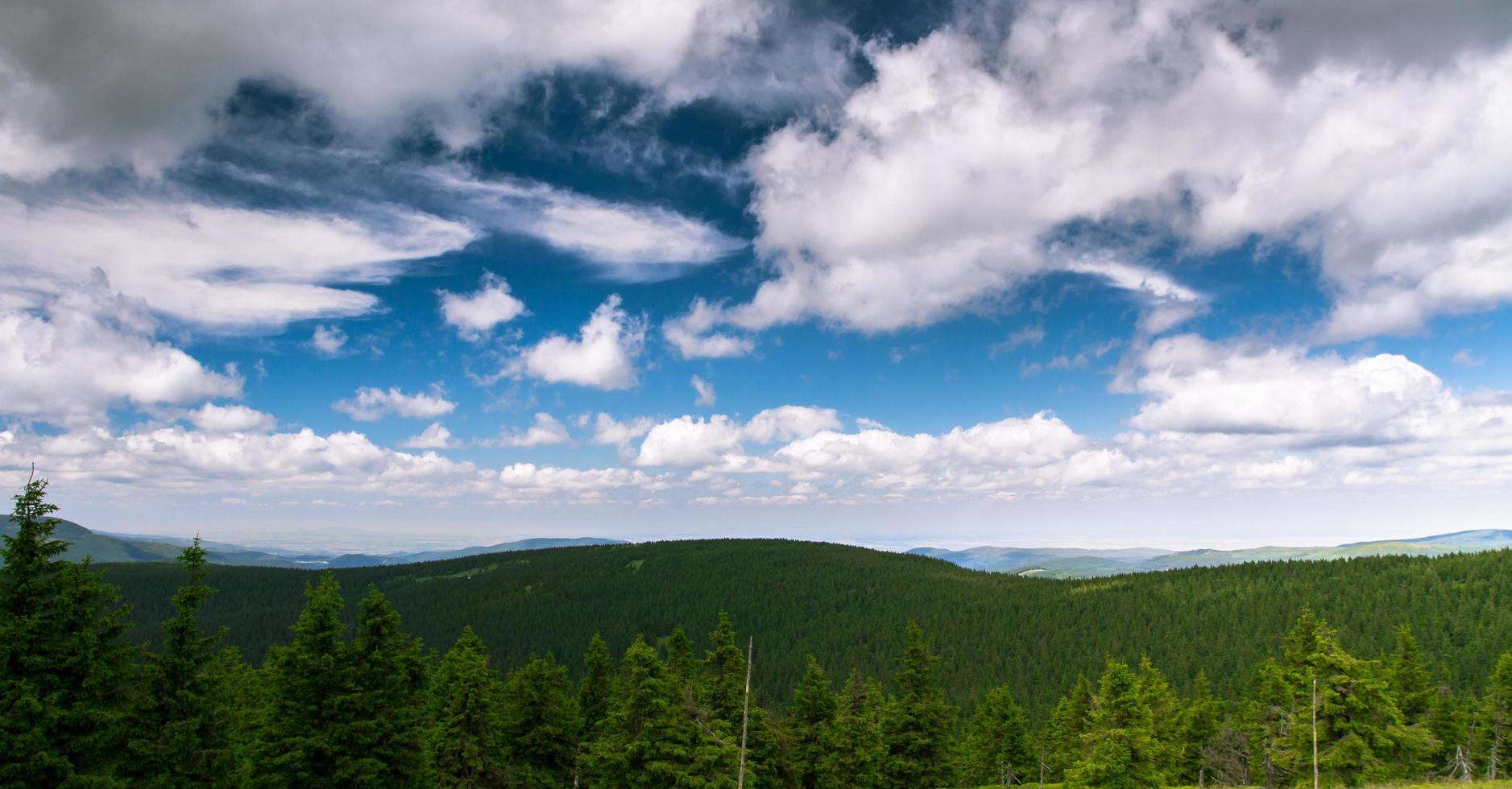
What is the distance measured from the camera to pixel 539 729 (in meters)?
45.8

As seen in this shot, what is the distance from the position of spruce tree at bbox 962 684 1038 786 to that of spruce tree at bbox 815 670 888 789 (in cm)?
2782

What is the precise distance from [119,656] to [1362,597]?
9087 inches

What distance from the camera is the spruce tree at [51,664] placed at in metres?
19.5

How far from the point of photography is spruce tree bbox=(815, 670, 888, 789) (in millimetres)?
45844

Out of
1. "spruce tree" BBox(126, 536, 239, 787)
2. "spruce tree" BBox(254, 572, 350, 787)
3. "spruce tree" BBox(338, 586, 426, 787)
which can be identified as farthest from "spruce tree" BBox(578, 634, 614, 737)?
"spruce tree" BBox(126, 536, 239, 787)

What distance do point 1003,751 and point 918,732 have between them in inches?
1072

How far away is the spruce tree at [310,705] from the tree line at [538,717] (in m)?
0.08

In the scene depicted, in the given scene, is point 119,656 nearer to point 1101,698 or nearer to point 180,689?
point 180,689

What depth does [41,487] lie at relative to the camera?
21797 millimetres

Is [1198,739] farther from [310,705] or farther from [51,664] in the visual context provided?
[51,664]

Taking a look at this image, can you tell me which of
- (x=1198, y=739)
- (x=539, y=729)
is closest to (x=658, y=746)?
(x=539, y=729)

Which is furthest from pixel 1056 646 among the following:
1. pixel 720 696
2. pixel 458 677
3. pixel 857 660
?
pixel 458 677

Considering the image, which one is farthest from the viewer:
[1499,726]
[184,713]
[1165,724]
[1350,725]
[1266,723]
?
[1165,724]

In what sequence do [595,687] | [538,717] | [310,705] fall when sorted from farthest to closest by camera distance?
[595,687]
[538,717]
[310,705]
